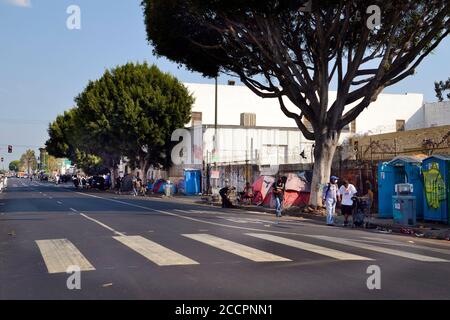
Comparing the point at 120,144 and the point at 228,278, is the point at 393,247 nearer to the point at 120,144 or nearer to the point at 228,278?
the point at 228,278

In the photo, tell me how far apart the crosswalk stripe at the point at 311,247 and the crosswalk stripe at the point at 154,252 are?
8.85 ft

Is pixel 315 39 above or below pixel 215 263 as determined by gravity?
above

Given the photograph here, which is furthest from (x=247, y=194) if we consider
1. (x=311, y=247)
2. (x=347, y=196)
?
(x=311, y=247)

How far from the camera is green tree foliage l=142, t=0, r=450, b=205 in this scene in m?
20.6

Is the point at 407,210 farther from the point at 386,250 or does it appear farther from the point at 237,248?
the point at 237,248

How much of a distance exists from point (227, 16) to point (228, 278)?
50.6ft

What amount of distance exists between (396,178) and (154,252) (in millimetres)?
12316

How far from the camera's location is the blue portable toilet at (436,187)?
17203mm

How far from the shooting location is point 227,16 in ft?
70.1

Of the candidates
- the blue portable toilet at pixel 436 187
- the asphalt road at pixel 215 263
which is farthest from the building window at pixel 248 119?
the asphalt road at pixel 215 263

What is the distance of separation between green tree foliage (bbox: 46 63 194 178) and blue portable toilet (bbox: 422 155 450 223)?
31.0m

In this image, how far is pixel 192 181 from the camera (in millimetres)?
45250

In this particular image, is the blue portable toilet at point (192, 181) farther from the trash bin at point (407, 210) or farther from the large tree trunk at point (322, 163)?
the trash bin at point (407, 210)
